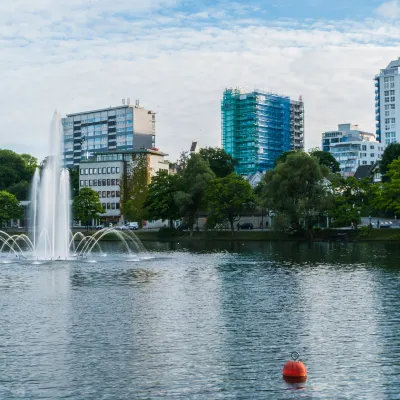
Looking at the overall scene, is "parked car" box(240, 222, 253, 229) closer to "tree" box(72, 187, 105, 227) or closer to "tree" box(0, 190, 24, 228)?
"tree" box(72, 187, 105, 227)

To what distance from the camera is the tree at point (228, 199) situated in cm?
15362

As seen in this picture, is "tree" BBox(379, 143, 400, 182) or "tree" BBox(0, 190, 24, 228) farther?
"tree" BBox(0, 190, 24, 228)

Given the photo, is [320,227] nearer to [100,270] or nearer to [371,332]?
[100,270]

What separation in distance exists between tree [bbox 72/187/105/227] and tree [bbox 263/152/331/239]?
218 ft

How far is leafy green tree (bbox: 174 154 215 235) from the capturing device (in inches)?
6260

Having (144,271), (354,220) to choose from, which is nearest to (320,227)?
(354,220)

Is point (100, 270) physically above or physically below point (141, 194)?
below

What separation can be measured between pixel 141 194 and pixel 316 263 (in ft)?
355

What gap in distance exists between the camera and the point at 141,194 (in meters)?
186

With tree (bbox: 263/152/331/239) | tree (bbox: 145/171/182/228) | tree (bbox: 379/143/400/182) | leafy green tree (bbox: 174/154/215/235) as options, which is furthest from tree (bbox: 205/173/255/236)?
tree (bbox: 379/143/400/182)

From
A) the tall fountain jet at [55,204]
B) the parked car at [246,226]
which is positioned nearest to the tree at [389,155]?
the parked car at [246,226]

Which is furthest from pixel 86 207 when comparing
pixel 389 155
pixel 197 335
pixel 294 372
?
pixel 294 372

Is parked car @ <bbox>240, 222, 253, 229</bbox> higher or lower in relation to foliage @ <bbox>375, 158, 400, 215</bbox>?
lower

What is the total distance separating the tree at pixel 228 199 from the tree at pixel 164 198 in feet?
43.1
